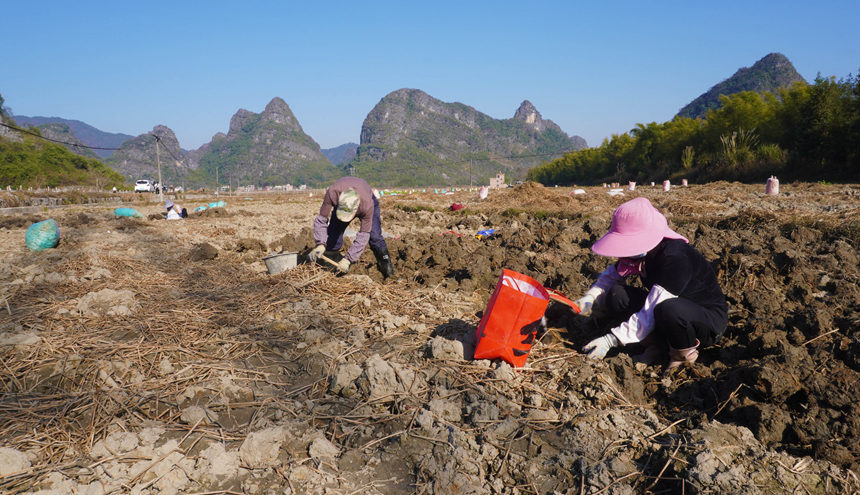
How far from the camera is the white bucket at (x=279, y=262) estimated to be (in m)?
5.25

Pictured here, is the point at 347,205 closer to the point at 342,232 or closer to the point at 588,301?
the point at 342,232

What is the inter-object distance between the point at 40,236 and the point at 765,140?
27930 millimetres

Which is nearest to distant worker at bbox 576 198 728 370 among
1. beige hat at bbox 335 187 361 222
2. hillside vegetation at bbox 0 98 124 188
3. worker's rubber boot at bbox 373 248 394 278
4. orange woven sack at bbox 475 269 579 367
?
orange woven sack at bbox 475 269 579 367

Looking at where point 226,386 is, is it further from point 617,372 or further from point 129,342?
point 617,372

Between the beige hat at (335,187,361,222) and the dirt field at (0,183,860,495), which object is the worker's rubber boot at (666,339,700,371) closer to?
→ the dirt field at (0,183,860,495)

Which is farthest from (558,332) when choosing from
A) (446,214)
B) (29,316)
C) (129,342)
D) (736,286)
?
(446,214)

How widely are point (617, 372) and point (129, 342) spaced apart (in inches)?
127

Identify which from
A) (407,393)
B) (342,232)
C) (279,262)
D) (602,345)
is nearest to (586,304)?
(602,345)

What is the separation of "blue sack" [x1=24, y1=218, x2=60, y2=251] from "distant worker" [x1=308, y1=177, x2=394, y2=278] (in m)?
5.13

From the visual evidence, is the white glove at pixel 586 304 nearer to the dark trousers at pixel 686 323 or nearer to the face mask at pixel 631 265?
the face mask at pixel 631 265

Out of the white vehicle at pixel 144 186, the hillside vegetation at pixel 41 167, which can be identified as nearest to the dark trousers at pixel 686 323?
the hillside vegetation at pixel 41 167

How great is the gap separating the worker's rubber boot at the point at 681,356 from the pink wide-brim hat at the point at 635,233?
2.07 ft

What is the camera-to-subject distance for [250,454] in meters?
2.12

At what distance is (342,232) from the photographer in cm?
549
